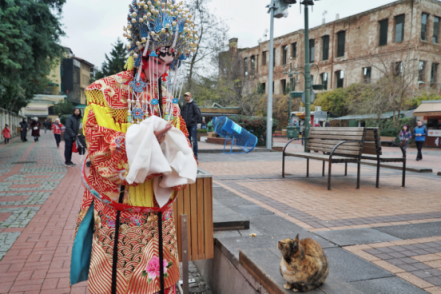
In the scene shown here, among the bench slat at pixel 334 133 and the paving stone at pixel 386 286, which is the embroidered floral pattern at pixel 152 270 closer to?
the paving stone at pixel 386 286

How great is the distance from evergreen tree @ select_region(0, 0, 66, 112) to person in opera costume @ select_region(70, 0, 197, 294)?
395 inches

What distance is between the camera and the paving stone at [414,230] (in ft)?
11.1

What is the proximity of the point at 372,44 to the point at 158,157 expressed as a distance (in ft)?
117

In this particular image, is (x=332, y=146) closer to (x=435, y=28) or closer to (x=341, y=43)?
(x=435, y=28)

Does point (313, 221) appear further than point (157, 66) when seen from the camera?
Yes

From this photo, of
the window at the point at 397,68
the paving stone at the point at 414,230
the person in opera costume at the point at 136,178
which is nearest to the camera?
the person in opera costume at the point at 136,178

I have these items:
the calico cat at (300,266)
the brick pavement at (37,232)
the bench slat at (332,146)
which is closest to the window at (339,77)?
the bench slat at (332,146)

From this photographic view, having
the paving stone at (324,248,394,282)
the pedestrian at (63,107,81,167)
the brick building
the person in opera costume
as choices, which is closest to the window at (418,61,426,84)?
the brick building

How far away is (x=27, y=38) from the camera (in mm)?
10672

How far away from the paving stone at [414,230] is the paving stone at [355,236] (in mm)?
A: 146

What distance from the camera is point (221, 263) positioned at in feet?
9.11

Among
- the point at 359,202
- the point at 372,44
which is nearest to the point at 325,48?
the point at 372,44

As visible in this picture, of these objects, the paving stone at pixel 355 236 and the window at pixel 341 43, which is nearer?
the paving stone at pixel 355 236

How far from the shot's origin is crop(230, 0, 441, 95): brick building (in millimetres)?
28547
